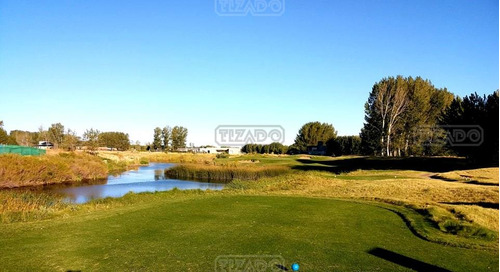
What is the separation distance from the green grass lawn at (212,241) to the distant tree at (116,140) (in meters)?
122

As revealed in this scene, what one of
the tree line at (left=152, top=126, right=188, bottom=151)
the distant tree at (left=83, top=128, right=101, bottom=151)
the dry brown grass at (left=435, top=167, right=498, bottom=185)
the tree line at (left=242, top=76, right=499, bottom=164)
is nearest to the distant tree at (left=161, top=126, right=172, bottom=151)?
the tree line at (left=152, top=126, right=188, bottom=151)

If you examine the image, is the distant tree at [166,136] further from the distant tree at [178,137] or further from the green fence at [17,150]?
the green fence at [17,150]

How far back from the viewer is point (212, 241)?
9297 millimetres

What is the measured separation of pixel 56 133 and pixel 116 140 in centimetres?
3677

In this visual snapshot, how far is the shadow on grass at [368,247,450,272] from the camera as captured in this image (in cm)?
726

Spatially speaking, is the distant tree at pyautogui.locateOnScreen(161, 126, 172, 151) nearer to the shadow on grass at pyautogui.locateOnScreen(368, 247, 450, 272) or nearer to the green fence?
the green fence

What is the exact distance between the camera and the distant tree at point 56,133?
305 ft

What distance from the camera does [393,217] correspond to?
42.9 feet

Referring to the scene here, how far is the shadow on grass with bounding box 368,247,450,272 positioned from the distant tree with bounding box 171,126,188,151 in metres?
138

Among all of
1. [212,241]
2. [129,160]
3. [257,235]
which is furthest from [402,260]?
[129,160]

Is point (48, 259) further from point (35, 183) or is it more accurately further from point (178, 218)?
point (35, 183)

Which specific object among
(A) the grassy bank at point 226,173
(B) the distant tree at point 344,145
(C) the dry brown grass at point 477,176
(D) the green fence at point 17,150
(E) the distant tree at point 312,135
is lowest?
(A) the grassy bank at point 226,173

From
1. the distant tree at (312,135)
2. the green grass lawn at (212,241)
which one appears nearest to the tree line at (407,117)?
the distant tree at (312,135)

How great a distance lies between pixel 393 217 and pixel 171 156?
86.0 meters
